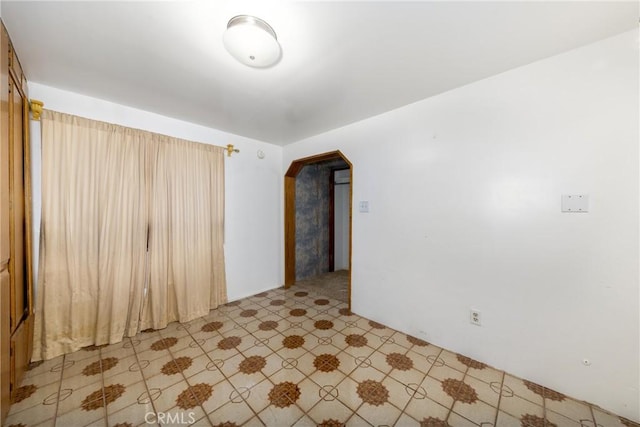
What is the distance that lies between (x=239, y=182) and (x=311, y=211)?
1.49 metres

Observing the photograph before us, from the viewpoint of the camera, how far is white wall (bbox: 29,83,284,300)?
2238 millimetres

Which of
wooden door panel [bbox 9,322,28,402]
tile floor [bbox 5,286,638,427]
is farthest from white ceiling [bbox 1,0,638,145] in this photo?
tile floor [bbox 5,286,638,427]

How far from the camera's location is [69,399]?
4.72 ft

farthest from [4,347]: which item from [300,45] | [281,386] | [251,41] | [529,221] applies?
[529,221]

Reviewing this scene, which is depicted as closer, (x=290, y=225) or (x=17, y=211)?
(x=17, y=211)

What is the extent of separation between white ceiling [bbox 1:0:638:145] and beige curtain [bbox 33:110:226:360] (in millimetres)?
499

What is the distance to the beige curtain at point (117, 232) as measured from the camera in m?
1.82

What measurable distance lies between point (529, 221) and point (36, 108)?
3.77m

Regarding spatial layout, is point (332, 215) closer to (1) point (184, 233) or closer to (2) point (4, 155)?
(1) point (184, 233)

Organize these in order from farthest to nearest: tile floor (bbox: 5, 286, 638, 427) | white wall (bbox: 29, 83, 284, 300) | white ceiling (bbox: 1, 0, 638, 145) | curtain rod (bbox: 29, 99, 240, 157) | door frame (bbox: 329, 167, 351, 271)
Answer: door frame (bbox: 329, 167, 351, 271) → white wall (bbox: 29, 83, 284, 300) → curtain rod (bbox: 29, 99, 240, 157) → tile floor (bbox: 5, 286, 638, 427) → white ceiling (bbox: 1, 0, 638, 145)

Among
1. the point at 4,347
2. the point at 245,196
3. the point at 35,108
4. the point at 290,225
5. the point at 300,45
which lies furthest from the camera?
the point at 290,225

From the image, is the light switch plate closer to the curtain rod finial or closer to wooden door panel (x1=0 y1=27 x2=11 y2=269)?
wooden door panel (x1=0 y1=27 x2=11 y2=269)

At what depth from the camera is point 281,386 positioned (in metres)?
1.55

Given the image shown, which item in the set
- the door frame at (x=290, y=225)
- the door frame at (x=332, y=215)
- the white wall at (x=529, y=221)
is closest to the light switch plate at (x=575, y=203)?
the white wall at (x=529, y=221)
